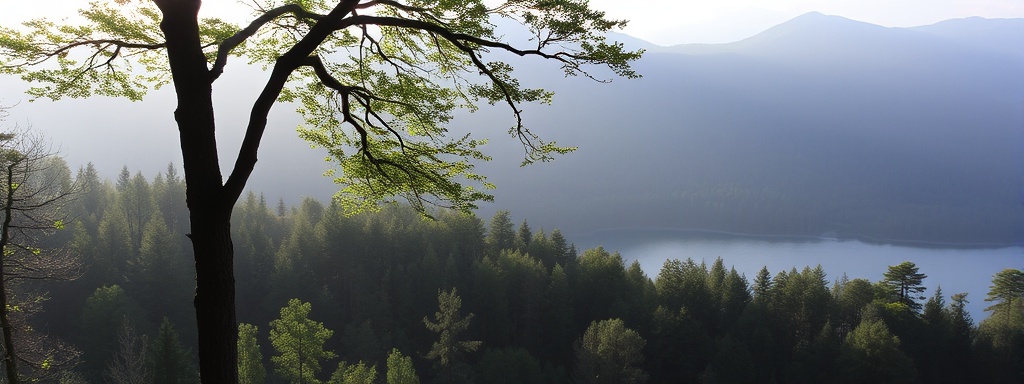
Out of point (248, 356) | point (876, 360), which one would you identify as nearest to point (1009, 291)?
point (876, 360)

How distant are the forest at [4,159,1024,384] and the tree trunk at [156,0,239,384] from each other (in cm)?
2268

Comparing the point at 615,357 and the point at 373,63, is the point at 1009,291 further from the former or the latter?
the point at 373,63

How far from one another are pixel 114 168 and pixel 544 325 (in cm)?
20575

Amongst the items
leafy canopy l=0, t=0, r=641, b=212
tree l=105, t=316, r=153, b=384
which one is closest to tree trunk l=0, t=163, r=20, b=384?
leafy canopy l=0, t=0, r=641, b=212

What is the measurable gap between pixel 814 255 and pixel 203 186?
11186cm

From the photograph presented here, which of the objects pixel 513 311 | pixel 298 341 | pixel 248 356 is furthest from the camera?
pixel 513 311

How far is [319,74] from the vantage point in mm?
5199

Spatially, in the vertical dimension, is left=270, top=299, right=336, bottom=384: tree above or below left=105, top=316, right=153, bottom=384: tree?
above

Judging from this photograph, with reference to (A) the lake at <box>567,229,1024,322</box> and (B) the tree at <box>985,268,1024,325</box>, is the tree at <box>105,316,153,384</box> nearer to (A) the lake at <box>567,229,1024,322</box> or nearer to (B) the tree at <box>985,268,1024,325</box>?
(B) the tree at <box>985,268,1024,325</box>

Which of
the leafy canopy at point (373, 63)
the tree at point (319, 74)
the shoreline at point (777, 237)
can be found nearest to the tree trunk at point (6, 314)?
the tree at point (319, 74)

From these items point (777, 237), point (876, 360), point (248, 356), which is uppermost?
point (777, 237)

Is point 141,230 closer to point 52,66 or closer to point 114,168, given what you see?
point 52,66

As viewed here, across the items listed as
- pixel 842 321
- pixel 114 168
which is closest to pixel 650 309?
pixel 842 321

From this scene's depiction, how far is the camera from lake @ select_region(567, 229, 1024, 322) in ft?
260
